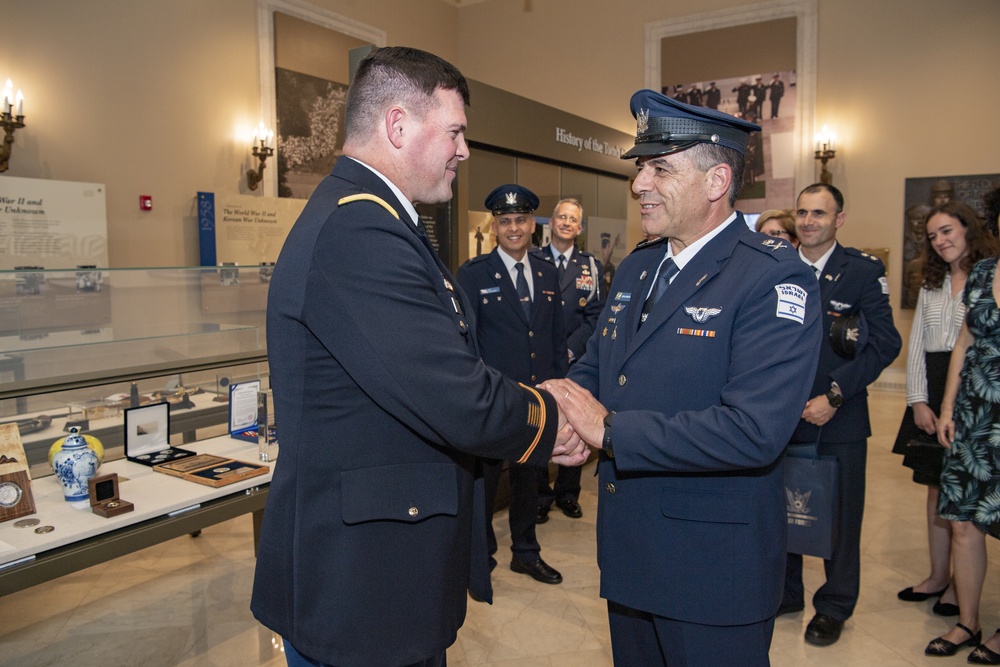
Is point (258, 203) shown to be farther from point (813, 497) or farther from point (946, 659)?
point (946, 659)

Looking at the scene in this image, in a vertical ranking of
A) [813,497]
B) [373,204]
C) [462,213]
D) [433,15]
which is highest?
[433,15]

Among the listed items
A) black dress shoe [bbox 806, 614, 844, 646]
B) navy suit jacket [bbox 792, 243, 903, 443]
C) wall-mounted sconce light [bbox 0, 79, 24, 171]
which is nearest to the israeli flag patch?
navy suit jacket [bbox 792, 243, 903, 443]

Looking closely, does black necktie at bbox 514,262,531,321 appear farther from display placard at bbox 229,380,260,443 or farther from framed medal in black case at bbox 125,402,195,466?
framed medal in black case at bbox 125,402,195,466

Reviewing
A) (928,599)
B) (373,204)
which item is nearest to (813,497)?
(928,599)

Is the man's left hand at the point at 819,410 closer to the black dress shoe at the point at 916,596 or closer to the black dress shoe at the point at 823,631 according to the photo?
the black dress shoe at the point at 823,631

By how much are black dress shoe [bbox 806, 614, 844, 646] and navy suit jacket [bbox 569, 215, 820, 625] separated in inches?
66.6

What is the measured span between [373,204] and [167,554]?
10.9 feet

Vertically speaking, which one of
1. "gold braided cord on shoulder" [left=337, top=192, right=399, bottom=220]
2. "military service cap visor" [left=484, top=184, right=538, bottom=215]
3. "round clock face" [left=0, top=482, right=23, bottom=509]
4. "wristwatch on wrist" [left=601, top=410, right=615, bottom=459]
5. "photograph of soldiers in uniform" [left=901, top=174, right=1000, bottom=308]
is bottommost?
"round clock face" [left=0, top=482, right=23, bottom=509]

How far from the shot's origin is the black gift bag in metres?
2.70

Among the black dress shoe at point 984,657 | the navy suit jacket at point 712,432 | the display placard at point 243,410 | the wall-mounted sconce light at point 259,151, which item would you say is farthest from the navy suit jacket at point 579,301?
the wall-mounted sconce light at point 259,151

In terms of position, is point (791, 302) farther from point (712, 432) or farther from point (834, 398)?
point (834, 398)

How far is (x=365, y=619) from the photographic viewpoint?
1.33 metres

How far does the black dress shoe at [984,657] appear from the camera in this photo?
9.04 ft

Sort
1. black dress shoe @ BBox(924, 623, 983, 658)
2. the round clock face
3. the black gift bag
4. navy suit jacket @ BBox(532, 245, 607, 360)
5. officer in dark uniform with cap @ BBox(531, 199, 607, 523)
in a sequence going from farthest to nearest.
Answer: navy suit jacket @ BBox(532, 245, 607, 360)
officer in dark uniform with cap @ BBox(531, 199, 607, 523)
black dress shoe @ BBox(924, 623, 983, 658)
the black gift bag
the round clock face
